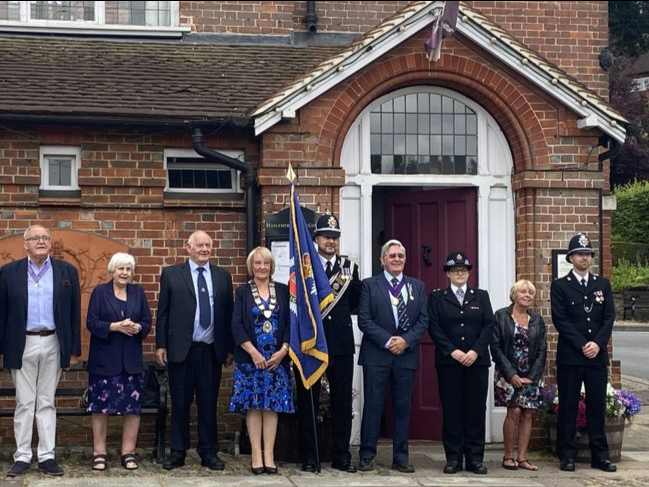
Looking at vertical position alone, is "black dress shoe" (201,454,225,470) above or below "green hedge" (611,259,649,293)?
below

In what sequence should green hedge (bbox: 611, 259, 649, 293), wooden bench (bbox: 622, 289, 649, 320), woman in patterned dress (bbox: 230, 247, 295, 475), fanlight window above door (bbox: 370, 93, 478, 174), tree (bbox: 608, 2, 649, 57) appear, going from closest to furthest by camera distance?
woman in patterned dress (bbox: 230, 247, 295, 475) → fanlight window above door (bbox: 370, 93, 478, 174) → wooden bench (bbox: 622, 289, 649, 320) → green hedge (bbox: 611, 259, 649, 293) → tree (bbox: 608, 2, 649, 57)

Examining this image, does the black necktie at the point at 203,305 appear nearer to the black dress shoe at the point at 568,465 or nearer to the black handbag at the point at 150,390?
the black handbag at the point at 150,390

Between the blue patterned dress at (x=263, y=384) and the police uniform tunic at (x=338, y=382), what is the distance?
233mm

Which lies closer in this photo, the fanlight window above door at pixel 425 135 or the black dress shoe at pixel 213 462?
the black dress shoe at pixel 213 462

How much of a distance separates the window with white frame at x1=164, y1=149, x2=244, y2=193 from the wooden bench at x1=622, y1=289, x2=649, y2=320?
2301 cm

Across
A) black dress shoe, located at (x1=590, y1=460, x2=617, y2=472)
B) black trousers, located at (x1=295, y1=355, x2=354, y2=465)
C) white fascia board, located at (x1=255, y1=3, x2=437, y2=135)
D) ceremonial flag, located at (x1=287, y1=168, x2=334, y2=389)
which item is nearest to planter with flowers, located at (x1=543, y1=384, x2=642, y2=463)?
black dress shoe, located at (x1=590, y1=460, x2=617, y2=472)

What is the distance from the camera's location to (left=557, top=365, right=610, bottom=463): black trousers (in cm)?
959

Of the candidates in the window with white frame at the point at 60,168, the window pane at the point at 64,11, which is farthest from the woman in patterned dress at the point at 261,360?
the window pane at the point at 64,11

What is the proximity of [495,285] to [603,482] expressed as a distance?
8.16ft

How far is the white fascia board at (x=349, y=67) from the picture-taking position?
10.3m

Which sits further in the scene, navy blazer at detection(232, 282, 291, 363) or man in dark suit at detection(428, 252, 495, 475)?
man in dark suit at detection(428, 252, 495, 475)

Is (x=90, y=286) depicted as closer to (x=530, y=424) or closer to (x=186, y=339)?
(x=186, y=339)

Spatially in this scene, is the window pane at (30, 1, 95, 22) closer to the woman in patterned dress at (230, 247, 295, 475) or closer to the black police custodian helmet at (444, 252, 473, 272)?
the woman in patterned dress at (230, 247, 295, 475)

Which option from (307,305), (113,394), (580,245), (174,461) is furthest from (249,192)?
(580,245)
